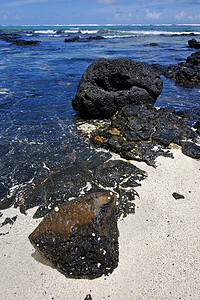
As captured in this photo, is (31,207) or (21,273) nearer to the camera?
(21,273)

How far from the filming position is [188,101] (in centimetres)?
952

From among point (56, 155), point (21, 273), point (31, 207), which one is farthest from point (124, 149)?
point (21, 273)

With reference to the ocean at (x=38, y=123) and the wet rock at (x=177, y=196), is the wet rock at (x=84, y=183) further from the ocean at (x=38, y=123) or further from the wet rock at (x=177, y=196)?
the wet rock at (x=177, y=196)

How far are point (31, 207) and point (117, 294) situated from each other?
2.12 m

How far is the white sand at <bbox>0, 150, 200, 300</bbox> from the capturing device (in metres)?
2.65

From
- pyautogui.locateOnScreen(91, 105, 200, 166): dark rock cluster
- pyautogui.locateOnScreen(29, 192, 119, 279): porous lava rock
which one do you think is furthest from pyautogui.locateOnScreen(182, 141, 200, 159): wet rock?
pyautogui.locateOnScreen(29, 192, 119, 279): porous lava rock

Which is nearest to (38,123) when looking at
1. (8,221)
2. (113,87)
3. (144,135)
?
(113,87)

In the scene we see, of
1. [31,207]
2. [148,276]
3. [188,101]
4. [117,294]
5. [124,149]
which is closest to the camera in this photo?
[117,294]

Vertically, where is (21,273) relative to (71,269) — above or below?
below

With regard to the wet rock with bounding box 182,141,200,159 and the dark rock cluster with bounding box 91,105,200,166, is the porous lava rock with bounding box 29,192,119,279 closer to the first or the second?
the dark rock cluster with bounding box 91,105,200,166

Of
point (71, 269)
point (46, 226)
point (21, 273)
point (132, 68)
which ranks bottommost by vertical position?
point (21, 273)

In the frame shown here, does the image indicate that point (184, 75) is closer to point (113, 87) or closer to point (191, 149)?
point (113, 87)

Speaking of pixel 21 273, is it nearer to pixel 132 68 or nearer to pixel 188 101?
pixel 132 68

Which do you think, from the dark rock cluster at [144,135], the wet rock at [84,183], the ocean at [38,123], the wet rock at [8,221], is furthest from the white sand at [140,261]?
the dark rock cluster at [144,135]
